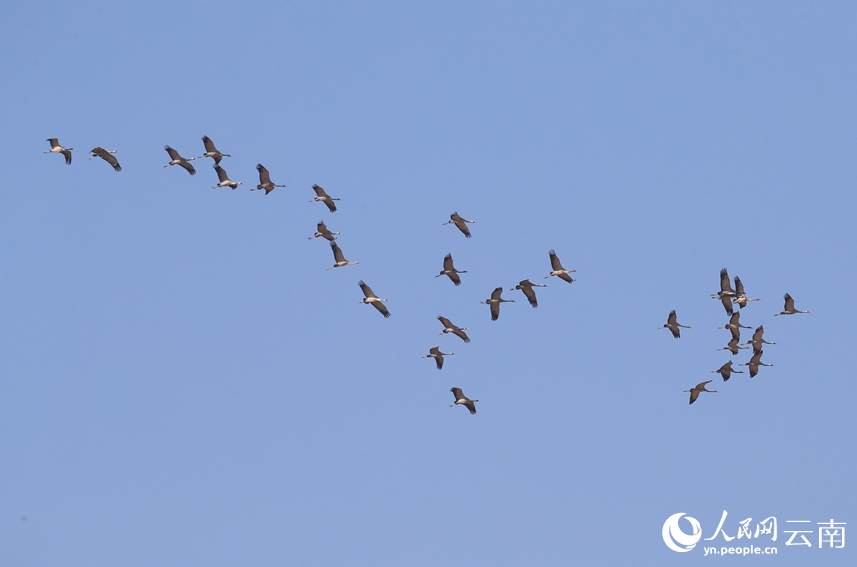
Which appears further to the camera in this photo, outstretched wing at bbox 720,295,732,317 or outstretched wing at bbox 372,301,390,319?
outstretched wing at bbox 720,295,732,317

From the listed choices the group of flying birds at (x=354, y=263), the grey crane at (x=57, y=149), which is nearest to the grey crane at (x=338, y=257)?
the group of flying birds at (x=354, y=263)

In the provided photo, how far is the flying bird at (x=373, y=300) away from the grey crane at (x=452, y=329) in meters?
2.15

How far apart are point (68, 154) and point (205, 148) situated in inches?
211

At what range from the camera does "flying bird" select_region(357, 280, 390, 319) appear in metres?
60.2

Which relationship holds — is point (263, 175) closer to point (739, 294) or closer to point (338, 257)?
point (338, 257)

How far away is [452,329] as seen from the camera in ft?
199

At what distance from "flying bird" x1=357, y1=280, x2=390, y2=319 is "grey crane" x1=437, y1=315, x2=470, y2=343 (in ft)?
7.05

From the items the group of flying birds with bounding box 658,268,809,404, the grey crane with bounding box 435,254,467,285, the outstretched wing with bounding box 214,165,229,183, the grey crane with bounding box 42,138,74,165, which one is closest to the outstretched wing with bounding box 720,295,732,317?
the group of flying birds with bounding box 658,268,809,404

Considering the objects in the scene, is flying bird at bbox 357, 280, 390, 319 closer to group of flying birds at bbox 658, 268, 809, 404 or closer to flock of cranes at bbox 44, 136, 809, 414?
flock of cranes at bbox 44, 136, 809, 414

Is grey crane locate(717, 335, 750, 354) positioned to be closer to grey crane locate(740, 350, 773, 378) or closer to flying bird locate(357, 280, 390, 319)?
grey crane locate(740, 350, 773, 378)

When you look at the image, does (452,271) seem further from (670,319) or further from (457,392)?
(670,319)

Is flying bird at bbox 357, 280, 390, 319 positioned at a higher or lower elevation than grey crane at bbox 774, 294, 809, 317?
lower

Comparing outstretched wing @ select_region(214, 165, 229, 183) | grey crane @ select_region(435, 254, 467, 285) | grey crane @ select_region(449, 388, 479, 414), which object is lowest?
grey crane @ select_region(449, 388, 479, 414)

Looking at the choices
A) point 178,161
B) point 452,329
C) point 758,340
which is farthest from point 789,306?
point 178,161
